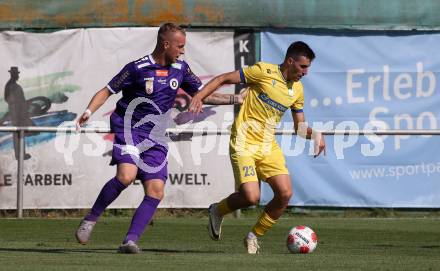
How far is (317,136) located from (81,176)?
5.67 m

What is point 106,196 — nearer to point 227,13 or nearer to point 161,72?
point 161,72

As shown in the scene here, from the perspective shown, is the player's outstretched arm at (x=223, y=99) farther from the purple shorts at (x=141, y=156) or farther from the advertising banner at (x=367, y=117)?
the advertising banner at (x=367, y=117)

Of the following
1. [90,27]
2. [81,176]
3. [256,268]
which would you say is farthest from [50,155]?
[256,268]

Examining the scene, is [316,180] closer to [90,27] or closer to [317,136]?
[90,27]

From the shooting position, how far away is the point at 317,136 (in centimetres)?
1017

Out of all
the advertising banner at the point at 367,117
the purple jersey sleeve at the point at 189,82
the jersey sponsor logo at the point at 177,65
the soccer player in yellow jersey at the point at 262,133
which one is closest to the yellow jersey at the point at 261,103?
the soccer player in yellow jersey at the point at 262,133

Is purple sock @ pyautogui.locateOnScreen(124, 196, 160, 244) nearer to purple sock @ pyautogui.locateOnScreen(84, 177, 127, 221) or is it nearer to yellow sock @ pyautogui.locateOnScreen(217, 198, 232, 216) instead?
purple sock @ pyautogui.locateOnScreen(84, 177, 127, 221)

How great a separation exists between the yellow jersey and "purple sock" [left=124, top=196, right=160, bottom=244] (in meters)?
0.94

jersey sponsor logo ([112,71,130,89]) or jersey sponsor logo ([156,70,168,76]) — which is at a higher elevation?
jersey sponsor logo ([156,70,168,76])

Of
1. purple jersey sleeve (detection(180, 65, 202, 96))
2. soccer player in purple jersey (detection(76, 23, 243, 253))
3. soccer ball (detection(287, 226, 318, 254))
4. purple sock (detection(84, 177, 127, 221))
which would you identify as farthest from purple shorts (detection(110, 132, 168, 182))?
soccer ball (detection(287, 226, 318, 254))

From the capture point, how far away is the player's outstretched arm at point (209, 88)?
9227 mm

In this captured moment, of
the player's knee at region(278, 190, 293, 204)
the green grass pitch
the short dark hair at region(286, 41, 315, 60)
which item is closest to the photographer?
the green grass pitch

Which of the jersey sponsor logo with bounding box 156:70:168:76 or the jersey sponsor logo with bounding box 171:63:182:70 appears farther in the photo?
the jersey sponsor logo with bounding box 171:63:182:70

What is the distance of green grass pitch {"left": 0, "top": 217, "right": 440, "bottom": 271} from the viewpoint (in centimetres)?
818
